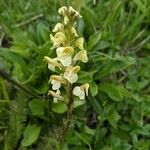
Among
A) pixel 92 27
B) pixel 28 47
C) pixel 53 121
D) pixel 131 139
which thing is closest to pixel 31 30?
pixel 28 47

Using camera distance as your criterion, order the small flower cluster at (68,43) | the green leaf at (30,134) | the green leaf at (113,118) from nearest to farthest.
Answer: the small flower cluster at (68,43) → the green leaf at (30,134) → the green leaf at (113,118)

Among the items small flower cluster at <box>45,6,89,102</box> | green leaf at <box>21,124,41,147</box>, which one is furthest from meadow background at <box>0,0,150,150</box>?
small flower cluster at <box>45,6,89,102</box>

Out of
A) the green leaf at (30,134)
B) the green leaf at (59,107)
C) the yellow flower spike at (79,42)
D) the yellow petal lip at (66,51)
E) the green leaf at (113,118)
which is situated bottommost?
the green leaf at (30,134)

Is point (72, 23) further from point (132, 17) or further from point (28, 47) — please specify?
point (132, 17)

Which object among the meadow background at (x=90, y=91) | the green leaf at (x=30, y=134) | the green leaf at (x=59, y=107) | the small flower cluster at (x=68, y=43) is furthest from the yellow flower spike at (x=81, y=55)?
the green leaf at (x=30, y=134)

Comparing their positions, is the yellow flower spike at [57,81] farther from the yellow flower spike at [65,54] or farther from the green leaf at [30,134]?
the green leaf at [30,134]

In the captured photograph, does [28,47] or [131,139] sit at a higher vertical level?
[28,47]
